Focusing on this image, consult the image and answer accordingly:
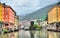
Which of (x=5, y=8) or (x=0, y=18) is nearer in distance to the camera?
(x=0, y=18)

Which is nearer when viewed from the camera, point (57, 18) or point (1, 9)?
point (1, 9)

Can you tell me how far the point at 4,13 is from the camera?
110m

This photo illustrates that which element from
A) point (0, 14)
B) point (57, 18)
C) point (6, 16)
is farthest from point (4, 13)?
point (57, 18)

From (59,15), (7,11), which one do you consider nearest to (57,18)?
(59,15)

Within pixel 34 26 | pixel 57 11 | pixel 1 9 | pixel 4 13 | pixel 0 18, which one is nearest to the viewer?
pixel 0 18

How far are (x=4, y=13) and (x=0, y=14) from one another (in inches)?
473

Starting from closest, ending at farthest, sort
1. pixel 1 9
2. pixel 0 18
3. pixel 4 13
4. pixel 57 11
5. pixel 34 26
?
pixel 0 18 < pixel 1 9 < pixel 4 13 < pixel 57 11 < pixel 34 26

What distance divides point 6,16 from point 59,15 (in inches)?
999

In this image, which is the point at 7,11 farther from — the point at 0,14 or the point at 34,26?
the point at 34,26

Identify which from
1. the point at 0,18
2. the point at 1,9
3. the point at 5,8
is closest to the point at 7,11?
the point at 5,8

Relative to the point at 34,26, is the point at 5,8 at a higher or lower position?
higher

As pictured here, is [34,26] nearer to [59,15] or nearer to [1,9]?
[59,15]

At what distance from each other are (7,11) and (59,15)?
2507 centimetres

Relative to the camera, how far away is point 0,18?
3728 inches
